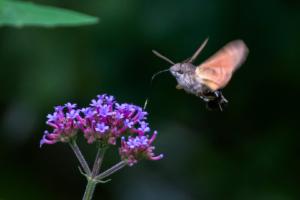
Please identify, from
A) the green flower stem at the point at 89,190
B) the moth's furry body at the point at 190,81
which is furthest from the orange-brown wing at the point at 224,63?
the green flower stem at the point at 89,190

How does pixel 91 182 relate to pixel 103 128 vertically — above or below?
below

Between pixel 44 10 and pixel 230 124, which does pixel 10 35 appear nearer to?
pixel 230 124

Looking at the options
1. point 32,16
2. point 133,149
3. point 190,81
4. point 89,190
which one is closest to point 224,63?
point 190,81

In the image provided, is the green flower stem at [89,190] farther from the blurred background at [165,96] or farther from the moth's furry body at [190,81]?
the blurred background at [165,96]

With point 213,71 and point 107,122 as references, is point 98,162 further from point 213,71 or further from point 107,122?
point 213,71

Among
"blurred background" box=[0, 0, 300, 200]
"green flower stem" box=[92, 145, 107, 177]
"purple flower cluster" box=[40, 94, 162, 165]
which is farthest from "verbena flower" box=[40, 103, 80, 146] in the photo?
"blurred background" box=[0, 0, 300, 200]

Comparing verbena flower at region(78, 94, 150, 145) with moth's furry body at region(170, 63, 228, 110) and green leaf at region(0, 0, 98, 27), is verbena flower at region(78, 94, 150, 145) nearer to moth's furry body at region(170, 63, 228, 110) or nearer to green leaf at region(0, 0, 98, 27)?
moth's furry body at region(170, 63, 228, 110)

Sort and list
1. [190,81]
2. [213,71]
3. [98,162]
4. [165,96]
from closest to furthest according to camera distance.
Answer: [98,162]
[213,71]
[190,81]
[165,96]

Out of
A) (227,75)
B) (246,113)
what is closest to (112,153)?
(246,113)
